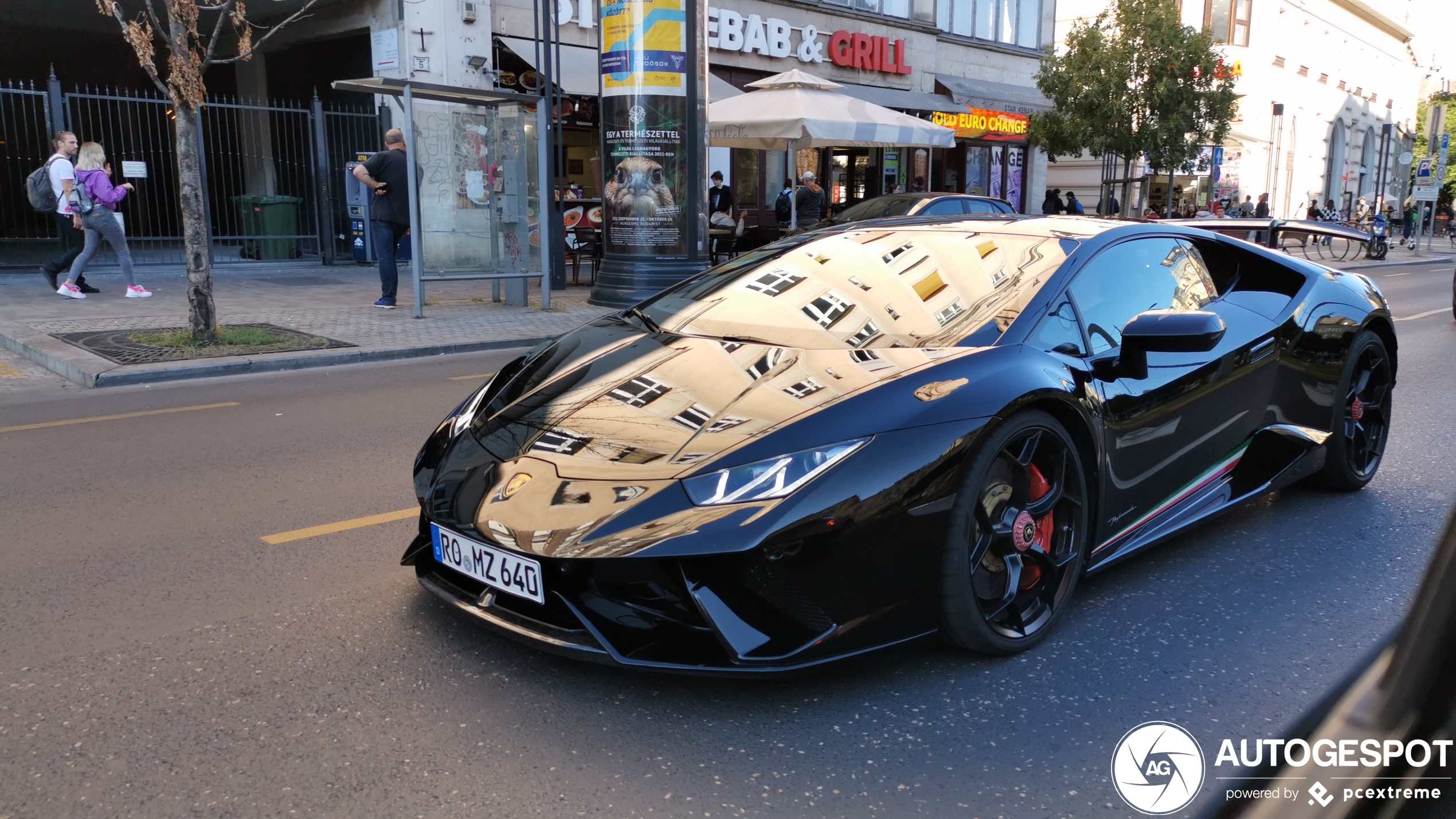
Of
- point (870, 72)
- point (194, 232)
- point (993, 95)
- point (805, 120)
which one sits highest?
point (870, 72)

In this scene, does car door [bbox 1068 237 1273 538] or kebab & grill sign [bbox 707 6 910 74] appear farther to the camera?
kebab & grill sign [bbox 707 6 910 74]

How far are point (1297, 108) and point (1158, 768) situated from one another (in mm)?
46985

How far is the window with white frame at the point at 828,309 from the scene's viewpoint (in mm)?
3779

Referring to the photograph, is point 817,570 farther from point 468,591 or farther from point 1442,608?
point 1442,608

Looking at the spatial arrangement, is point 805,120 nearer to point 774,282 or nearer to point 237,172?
point 774,282

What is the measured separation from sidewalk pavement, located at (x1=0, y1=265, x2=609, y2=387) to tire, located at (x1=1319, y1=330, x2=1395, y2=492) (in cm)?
749

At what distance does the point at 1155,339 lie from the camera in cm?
357

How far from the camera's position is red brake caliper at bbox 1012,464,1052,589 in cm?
331

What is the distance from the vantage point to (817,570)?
2.74m

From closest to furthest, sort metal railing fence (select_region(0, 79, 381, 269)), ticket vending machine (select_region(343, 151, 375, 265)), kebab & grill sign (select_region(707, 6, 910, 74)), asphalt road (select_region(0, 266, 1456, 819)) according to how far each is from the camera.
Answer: asphalt road (select_region(0, 266, 1456, 819)) → metal railing fence (select_region(0, 79, 381, 269)) → ticket vending machine (select_region(343, 151, 375, 265)) → kebab & grill sign (select_region(707, 6, 910, 74))

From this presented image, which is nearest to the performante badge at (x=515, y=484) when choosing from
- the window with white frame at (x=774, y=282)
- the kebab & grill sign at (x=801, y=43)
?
the window with white frame at (x=774, y=282)

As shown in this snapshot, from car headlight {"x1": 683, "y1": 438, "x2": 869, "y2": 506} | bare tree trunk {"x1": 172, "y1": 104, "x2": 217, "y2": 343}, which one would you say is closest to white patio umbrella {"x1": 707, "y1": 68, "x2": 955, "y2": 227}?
bare tree trunk {"x1": 172, "y1": 104, "x2": 217, "y2": 343}

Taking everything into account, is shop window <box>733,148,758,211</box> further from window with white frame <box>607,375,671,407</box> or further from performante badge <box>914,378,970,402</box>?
performante badge <box>914,378,970,402</box>

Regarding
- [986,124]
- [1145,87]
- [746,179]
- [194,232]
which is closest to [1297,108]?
[986,124]
